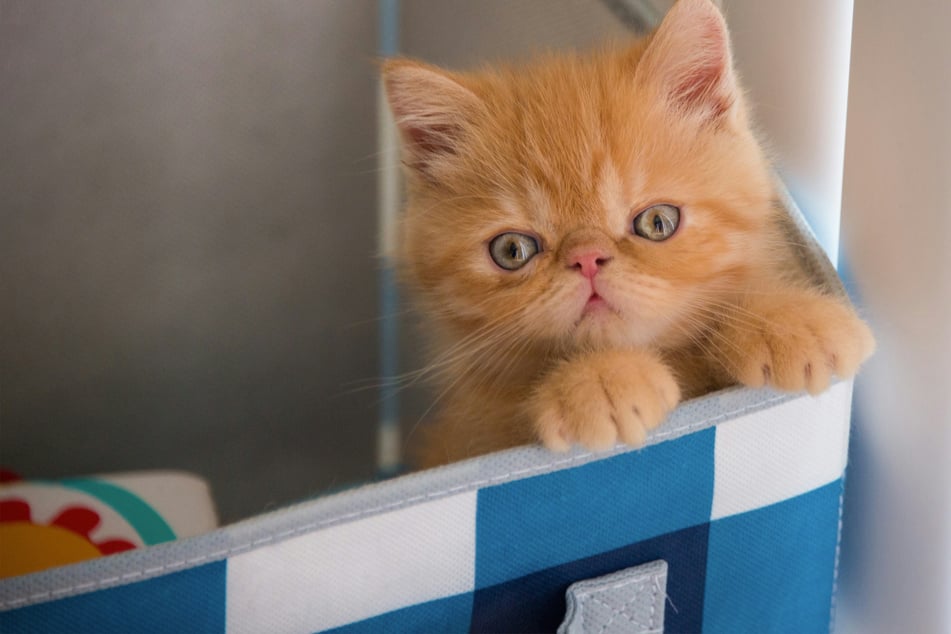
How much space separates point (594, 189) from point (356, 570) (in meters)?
0.57

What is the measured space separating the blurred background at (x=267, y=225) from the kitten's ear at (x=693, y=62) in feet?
0.49

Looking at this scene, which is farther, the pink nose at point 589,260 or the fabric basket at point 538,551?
the pink nose at point 589,260

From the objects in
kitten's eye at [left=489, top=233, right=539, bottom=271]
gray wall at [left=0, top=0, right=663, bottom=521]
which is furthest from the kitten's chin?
gray wall at [left=0, top=0, right=663, bottom=521]

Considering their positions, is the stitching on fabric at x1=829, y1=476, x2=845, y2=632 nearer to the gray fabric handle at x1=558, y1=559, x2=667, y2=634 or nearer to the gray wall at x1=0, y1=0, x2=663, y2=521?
the gray fabric handle at x1=558, y1=559, x2=667, y2=634

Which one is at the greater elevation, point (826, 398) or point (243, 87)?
point (243, 87)

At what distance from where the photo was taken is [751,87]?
4.74 ft

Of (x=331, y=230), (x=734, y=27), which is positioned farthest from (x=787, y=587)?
(x=331, y=230)

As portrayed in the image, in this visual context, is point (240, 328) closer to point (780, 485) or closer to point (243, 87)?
point (243, 87)

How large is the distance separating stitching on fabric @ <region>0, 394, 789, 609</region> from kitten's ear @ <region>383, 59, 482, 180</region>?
1.91 ft

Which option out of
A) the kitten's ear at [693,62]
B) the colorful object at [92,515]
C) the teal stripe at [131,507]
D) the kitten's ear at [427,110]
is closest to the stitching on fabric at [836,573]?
the kitten's ear at [693,62]

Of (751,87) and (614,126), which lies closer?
(614,126)

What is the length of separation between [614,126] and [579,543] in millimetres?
560

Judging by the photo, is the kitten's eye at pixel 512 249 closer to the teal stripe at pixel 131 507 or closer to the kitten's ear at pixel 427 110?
the kitten's ear at pixel 427 110

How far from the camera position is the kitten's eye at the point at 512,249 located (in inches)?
46.0
